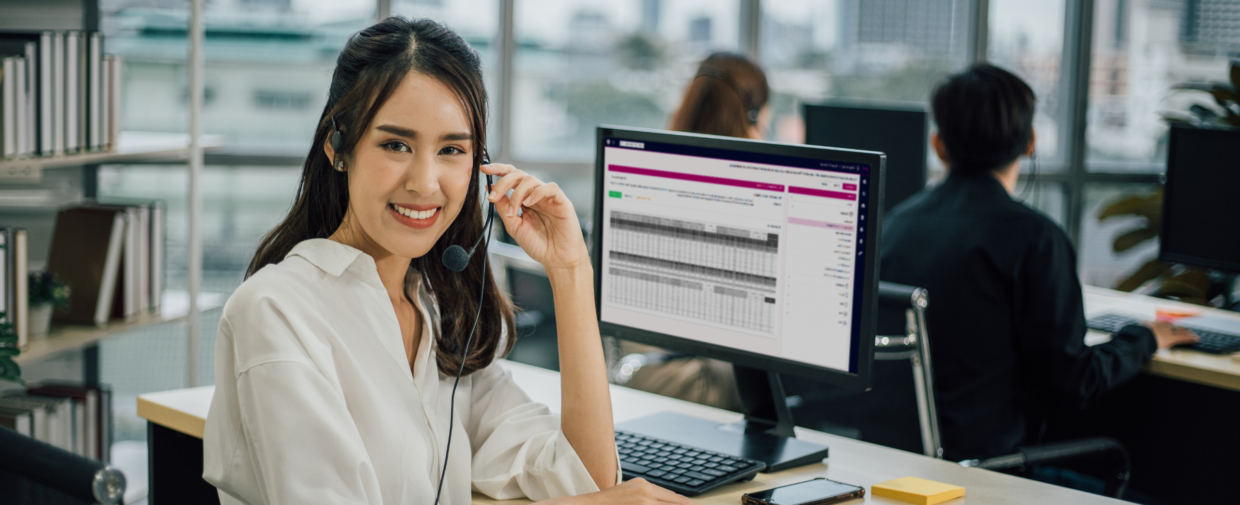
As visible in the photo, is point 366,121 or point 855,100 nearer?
point 366,121

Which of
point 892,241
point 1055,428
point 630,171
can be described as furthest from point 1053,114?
point 630,171

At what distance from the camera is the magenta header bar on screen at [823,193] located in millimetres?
1491

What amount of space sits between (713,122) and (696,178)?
1583mm

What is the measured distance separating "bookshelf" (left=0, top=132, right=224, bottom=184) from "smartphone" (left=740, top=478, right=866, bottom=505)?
1924 millimetres

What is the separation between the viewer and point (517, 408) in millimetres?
1549

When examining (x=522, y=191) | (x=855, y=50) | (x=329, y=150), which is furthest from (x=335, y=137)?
(x=855, y=50)

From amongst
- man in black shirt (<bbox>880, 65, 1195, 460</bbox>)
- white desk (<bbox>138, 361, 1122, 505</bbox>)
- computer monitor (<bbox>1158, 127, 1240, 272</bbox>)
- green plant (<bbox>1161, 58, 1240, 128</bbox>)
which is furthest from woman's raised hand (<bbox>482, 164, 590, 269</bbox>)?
green plant (<bbox>1161, 58, 1240, 128</bbox>)

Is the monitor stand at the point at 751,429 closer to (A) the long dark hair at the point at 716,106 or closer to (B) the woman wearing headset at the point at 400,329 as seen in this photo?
(B) the woman wearing headset at the point at 400,329

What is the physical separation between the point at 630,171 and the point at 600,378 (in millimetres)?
379

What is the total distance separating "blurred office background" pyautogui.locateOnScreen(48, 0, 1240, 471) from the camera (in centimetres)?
387

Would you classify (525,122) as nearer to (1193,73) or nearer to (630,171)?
(630,171)

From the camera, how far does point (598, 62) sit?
452cm

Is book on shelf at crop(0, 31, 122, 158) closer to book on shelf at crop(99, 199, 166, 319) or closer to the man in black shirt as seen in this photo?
book on shelf at crop(99, 199, 166, 319)

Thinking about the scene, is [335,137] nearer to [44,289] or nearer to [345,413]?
[345,413]
